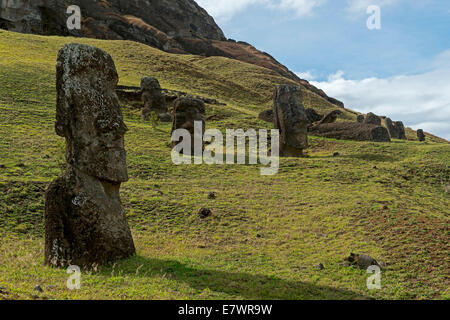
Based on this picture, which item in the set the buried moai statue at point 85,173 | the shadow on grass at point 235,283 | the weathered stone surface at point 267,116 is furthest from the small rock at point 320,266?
the weathered stone surface at point 267,116

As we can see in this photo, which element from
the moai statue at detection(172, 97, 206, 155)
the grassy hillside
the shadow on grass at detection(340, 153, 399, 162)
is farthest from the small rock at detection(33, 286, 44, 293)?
the shadow on grass at detection(340, 153, 399, 162)

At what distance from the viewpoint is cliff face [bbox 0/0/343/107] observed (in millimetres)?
74875

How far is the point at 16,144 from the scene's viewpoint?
22.3 metres

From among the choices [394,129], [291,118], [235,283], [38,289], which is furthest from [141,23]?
[38,289]

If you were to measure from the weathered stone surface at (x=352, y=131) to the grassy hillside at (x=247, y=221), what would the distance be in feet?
7.20

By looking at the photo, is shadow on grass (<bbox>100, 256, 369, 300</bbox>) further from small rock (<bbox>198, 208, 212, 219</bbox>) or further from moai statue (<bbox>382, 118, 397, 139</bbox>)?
moai statue (<bbox>382, 118, 397, 139</bbox>)

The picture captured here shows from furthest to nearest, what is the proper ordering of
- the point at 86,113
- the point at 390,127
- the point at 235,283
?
1. the point at 390,127
2. the point at 86,113
3. the point at 235,283

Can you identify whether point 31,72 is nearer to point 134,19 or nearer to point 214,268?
point 214,268

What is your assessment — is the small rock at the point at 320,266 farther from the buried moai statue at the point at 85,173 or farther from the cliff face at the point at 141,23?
the cliff face at the point at 141,23

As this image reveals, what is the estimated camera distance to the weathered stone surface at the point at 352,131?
3212 centimetres

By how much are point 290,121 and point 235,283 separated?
18.6 meters

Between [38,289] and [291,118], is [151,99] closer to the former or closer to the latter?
[291,118]

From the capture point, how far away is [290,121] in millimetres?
26344
